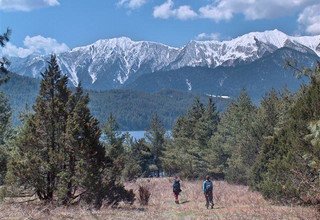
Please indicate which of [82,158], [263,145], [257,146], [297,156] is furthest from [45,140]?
[257,146]

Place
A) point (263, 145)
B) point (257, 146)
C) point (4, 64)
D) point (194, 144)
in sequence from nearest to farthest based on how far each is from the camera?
point (4, 64) < point (263, 145) < point (257, 146) < point (194, 144)

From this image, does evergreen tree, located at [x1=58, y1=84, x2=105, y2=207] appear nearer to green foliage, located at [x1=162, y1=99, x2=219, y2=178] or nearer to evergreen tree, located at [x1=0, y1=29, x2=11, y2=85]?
evergreen tree, located at [x1=0, y1=29, x2=11, y2=85]

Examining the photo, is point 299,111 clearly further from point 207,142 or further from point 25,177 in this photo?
point 207,142

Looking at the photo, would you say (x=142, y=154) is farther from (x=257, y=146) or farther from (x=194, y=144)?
(x=257, y=146)

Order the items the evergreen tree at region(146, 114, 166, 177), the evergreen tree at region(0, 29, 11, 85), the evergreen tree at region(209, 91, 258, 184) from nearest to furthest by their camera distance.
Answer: the evergreen tree at region(0, 29, 11, 85), the evergreen tree at region(209, 91, 258, 184), the evergreen tree at region(146, 114, 166, 177)

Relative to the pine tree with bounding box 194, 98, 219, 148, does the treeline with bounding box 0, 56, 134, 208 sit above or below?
below

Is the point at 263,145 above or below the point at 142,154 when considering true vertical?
below

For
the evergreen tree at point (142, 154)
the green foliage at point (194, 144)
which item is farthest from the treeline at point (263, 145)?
the evergreen tree at point (142, 154)

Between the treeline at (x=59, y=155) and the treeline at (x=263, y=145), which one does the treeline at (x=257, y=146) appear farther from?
the treeline at (x=59, y=155)

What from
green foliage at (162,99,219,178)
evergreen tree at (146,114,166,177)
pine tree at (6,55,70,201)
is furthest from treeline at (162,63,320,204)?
pine tree at (6,55,70,201)

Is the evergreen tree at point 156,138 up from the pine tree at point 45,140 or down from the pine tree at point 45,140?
up

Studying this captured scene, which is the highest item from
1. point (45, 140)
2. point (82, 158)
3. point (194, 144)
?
point (194, 144)

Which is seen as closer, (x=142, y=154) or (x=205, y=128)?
(x=205, y=128)

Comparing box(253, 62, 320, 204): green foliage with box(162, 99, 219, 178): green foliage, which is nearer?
box(253, 62, 320, 204): green foliage
